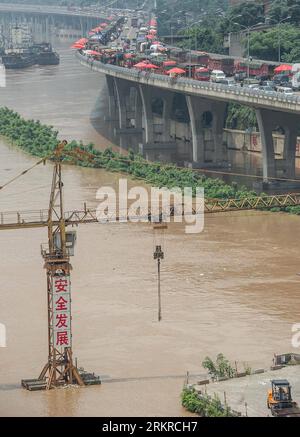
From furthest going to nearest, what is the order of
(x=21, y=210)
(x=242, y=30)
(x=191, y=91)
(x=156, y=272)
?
(x=242, y=30)
(x=191, y=91)
(x=21, y=210)
(x=156, y=272)

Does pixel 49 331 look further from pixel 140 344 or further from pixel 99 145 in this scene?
pixel 99 145

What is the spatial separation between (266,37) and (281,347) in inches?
3014

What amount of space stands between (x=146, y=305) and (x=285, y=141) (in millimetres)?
31996

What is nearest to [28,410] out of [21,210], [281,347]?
[281,347]

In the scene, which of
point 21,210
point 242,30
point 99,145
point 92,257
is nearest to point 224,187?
point 21,210

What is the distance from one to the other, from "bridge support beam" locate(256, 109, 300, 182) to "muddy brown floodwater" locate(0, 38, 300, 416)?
8952 millimetres

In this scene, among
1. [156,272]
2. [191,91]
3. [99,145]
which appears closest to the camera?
[156,272]

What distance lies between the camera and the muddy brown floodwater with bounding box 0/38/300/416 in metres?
48.8

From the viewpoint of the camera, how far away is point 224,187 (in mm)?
85438

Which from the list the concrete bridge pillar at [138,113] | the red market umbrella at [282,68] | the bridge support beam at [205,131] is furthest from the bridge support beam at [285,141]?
the concrete bridge pillar at [138,113]

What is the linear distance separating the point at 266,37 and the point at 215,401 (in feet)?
276

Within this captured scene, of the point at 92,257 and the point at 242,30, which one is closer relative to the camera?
the point at 92,257

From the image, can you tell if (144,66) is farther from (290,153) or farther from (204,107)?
(290,153)

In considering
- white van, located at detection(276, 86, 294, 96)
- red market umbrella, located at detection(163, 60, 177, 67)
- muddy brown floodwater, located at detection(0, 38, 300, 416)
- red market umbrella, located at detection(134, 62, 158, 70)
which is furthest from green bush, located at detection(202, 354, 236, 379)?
red market umbrella, located at detection(163, 60, 177, 67)
